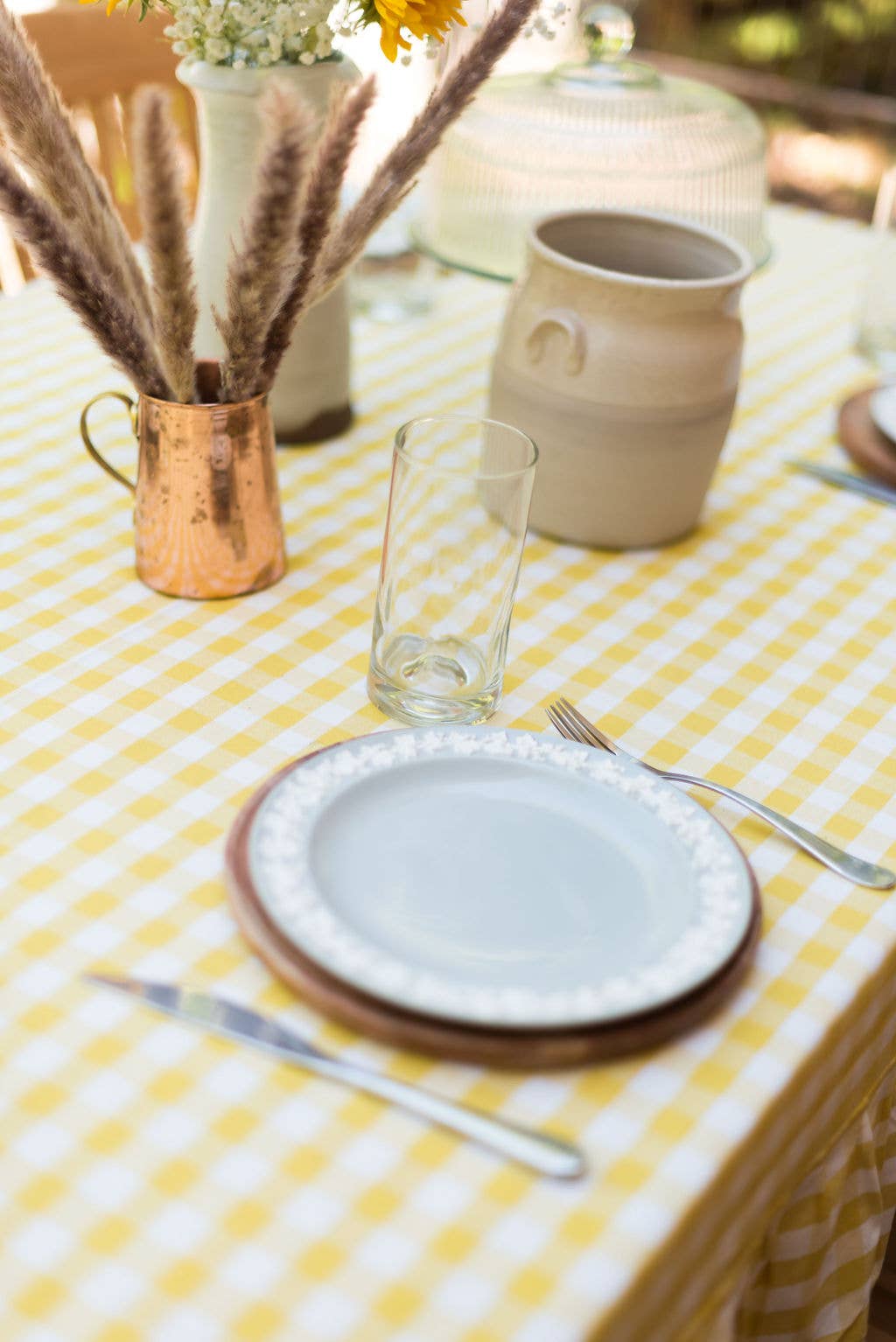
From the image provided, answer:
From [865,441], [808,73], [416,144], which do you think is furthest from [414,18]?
[808,73]

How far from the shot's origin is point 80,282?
681 mm

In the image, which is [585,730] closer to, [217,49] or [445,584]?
[445,584]

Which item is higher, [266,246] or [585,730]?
[266,246]

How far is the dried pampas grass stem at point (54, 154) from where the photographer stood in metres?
0.63

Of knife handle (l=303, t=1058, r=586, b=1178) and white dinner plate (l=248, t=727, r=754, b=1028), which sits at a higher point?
white dinner plate (l=248, t=727, r=754, b=1028)

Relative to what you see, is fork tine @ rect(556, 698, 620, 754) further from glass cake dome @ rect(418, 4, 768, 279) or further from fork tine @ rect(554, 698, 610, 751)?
glass cake dome @ rect(418, 4, 768, 279)

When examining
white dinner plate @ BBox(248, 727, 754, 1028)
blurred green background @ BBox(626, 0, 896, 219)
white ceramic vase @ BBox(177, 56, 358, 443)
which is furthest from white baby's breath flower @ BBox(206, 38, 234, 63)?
blurred green background @ BBox(626, 0, 896, 219)

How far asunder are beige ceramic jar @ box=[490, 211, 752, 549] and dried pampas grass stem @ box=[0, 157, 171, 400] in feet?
0.87

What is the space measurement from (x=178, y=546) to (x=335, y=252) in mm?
207

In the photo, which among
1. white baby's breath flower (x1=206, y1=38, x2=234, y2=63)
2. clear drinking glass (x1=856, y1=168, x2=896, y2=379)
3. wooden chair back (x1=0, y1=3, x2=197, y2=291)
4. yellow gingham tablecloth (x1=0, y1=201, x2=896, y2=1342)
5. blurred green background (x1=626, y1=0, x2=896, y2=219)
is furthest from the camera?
blurred green background (x1=626, y1=0, x2=896, y2=219)

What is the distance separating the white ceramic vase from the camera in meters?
0.87

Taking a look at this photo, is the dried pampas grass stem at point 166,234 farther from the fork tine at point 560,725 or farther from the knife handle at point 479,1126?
the knife handle at point 479,1126

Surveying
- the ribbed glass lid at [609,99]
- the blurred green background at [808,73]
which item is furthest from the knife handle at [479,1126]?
the blurred green background at [808,73]

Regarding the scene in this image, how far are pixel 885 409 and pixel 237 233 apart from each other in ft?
1.83
